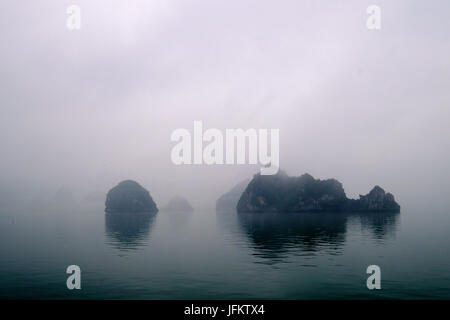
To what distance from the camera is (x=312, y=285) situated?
32688 millimetres

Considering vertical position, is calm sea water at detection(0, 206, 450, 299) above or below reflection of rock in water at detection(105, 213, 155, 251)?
above

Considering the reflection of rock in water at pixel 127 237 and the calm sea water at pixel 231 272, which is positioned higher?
the calm sea water at pixel 231 272

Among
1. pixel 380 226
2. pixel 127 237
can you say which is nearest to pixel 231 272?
pixel 127 237

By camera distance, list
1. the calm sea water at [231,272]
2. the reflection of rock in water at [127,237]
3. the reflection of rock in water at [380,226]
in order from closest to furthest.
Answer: the calm sea water at [231,272] < the reflection of rock in water at [127,237] < the reflection of rock in water at [380,226]

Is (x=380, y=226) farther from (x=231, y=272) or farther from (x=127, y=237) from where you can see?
(x=231, y=272)

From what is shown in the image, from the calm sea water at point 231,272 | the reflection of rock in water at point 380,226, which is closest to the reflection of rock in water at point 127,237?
the calm sea water at point 231,272

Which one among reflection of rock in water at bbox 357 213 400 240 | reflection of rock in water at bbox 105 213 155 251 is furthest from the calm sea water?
reflection of rock in water at bbox 357 213 400 240

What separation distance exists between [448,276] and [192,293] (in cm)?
3023

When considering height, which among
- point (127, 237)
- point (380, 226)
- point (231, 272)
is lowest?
point (380, 226)

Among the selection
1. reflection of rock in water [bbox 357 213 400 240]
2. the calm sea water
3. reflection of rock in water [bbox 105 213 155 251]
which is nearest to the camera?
the calm sea water

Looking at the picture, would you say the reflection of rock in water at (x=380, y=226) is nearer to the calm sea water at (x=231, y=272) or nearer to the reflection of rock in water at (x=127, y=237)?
the calm sea water at (x=231, y=272)

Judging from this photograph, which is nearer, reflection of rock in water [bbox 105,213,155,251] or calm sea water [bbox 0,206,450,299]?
calm sea water [bbox 0,206,450,299]

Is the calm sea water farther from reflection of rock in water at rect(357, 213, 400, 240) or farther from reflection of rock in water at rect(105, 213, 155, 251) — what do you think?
reflection of rock in water at rect(357, 213, 400, 240)
